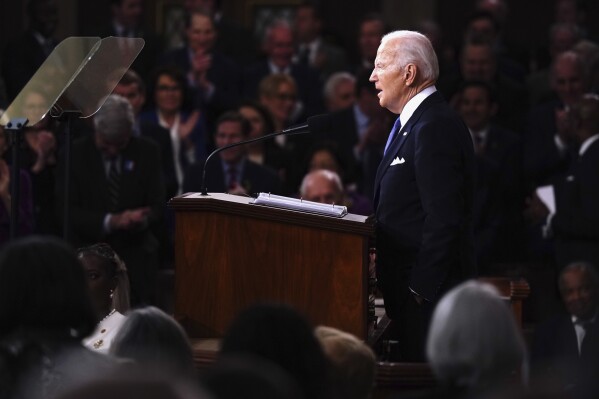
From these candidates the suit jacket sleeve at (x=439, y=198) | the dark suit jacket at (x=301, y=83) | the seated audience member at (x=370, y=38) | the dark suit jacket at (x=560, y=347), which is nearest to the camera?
the suit jacket sleeve at (x=439, y=198)

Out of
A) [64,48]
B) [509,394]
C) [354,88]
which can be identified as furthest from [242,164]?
[509,394]

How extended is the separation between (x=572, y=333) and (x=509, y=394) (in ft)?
18.0

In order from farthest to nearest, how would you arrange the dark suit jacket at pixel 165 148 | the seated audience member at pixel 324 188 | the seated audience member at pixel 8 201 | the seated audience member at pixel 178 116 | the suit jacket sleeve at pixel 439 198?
the seated audience member at pixel 178 116 → the dark suit jacket at pixel 165 148 → the seated audience member at pixel 324 188 → the seated audience member at pixel 8 201 → the suit jacket sleeve at pixel 439 198

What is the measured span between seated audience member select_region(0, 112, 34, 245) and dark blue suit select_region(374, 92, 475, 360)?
2.99 m

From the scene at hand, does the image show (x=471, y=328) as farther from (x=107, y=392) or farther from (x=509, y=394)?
(x=107, y=392)

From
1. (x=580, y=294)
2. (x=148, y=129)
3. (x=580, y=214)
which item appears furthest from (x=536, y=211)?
(x=148, y=129)

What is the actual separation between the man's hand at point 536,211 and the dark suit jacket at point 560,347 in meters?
1.05

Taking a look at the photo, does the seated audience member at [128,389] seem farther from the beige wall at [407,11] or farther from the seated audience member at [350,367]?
the beige wall at [407,11]

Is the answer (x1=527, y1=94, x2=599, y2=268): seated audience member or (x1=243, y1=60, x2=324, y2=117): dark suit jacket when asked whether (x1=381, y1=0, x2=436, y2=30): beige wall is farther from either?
(x1=527, y1=94, x2=599, y2=268): seated audience member

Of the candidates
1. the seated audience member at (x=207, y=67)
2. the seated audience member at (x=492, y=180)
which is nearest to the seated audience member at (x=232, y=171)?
the seated audience member at (x=207, y=67)

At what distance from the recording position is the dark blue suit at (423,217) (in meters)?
5.15

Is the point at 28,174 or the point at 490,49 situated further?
the point at 490,49

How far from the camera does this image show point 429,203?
17.0 feet

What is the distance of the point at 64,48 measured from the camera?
223 inches
